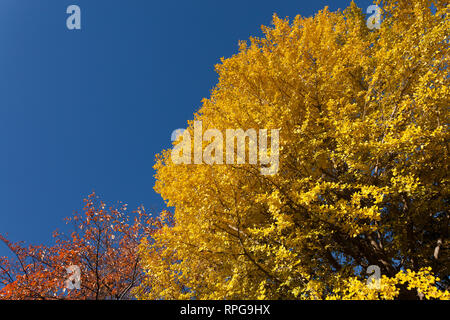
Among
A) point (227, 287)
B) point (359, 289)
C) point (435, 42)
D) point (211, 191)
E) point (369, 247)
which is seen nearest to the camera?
point (359, 289)

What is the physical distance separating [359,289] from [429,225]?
4.46 metres

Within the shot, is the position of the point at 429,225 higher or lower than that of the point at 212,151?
lower

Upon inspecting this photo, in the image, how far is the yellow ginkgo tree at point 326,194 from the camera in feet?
15.7

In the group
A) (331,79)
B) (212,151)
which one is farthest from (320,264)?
(331,79)

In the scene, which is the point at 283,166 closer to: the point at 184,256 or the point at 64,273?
the point at 184,256

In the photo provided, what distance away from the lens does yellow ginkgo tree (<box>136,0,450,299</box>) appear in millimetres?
4785

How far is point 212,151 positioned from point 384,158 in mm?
4244

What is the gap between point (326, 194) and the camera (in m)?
5.52

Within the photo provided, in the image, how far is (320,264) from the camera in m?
6.26

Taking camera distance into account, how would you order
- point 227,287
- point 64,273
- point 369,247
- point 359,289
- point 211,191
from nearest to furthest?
point 359,289
point 227,287
point 211,191
point 369,247
point 64,273

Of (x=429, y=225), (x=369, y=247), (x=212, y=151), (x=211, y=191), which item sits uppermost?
(x=212, y=151)
